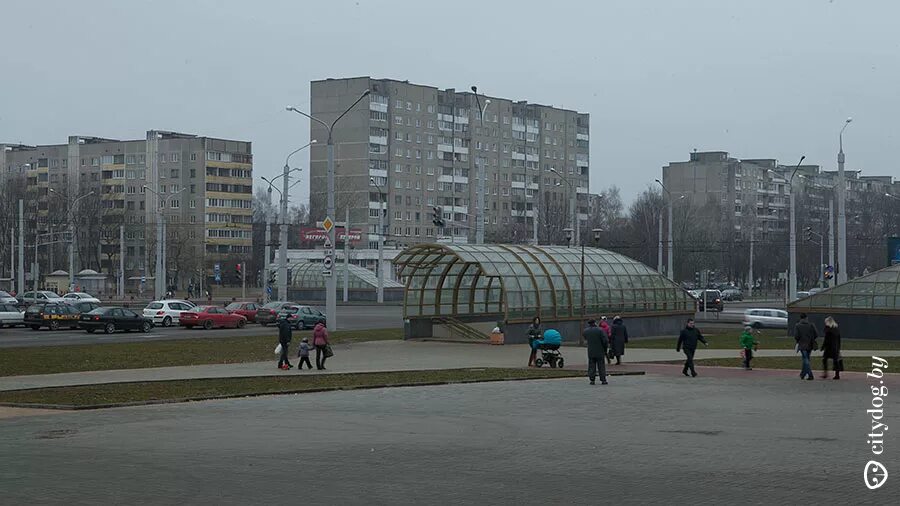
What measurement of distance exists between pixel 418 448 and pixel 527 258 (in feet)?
114

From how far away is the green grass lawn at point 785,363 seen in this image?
113 ft

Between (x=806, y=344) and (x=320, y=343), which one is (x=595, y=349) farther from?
(x=320, y=343)

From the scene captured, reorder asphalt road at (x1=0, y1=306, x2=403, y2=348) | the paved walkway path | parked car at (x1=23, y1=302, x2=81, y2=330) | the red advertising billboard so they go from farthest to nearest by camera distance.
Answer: the red advertising billboard → parked car at (x1=23, y1=302, x2=81, y2=330) → asphalt road at (x1=0, y1=306, x2=403, y2=348) → the paved walkway path

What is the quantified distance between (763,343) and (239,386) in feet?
96.0

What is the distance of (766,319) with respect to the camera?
64625 millimetres

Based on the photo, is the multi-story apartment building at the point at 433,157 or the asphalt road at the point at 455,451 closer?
the asphalt road at the point at 455,451

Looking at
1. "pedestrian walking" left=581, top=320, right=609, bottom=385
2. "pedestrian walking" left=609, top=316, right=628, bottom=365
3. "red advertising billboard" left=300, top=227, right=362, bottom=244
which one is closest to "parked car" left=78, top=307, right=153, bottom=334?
"pedestrian walking" left=609, top=316, right=628, bottom=365

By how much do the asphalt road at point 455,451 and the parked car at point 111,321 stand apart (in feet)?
106

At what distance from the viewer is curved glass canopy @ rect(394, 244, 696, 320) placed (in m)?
48.3

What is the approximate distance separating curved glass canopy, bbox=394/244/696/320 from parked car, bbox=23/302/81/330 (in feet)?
58.4

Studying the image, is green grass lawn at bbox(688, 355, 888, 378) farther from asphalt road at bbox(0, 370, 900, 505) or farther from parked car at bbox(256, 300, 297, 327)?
parked car at bbox(256, 300, 297, 327)

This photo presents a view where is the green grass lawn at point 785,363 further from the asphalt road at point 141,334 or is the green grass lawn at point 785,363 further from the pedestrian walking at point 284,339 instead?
the asphalt road at point 141,334

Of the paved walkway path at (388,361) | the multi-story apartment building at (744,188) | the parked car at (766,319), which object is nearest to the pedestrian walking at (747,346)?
the paved walkway path at (388,361)

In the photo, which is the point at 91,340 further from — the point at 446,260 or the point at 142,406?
the point at 142,406
